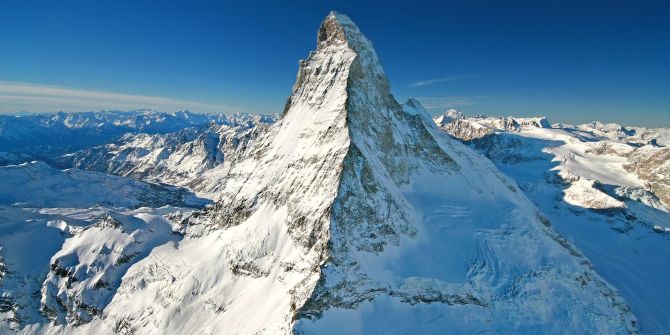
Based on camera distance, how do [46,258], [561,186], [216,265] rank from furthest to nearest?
1. [561,186]
2. [46,258]
3. [216,265]

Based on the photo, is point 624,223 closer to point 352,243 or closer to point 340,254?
point 352,243

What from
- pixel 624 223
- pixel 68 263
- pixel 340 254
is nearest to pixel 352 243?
pixel 340 254

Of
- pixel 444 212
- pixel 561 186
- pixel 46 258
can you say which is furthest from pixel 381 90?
pixel 561 186

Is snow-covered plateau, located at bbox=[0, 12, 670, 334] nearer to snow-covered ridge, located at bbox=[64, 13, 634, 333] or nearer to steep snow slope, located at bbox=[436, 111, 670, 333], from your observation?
snow-covered ridge, located at bbox=[64, 13, 634, 333]

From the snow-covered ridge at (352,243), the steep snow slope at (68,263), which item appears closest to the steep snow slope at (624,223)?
the snow-covered ridge at (352,243)

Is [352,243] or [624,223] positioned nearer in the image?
[352,243]

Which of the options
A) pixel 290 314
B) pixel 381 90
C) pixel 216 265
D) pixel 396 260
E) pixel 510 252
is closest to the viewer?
pixel 290 314

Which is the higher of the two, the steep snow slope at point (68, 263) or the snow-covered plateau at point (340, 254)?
the snow-covered plateau at point (340, 254)

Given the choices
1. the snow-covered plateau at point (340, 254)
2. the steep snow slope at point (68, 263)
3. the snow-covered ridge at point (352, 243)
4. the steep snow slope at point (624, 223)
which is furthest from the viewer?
the steep snow slope at point (624, 223)

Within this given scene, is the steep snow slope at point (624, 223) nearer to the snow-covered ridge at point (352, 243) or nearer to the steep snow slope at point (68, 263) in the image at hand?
the snow-covered ridge at point (352, 243)

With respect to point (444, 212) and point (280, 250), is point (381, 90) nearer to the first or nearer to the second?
point (444, 212)

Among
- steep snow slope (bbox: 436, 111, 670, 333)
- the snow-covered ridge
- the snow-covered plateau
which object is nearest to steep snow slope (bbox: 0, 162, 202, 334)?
the snow-covered plateau
